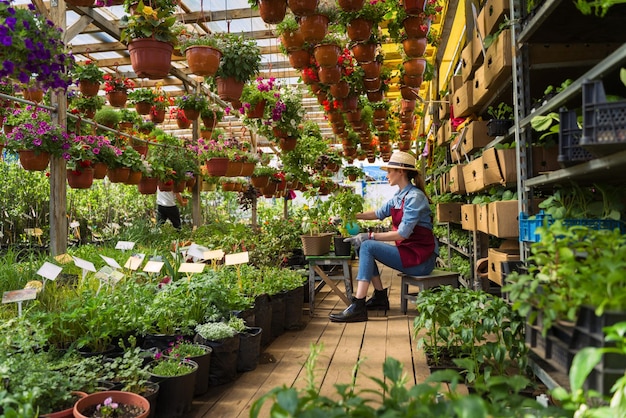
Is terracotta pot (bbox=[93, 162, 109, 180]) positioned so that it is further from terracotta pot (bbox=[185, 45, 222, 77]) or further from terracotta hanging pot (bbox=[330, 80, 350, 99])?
terracotta hanging pot (bbox=[330, 80, 350, 99])

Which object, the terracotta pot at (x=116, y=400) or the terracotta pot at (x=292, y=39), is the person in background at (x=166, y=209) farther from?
the terracotta pot at (x=116, y=400)

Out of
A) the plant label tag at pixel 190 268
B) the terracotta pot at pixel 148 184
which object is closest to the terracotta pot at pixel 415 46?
the plant label tag at pixel 190 268

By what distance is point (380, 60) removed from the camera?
5.69 m

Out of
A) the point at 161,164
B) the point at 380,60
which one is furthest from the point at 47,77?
the point at 161,164

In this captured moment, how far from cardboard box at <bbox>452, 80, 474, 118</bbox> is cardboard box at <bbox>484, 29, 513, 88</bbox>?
2.00ft

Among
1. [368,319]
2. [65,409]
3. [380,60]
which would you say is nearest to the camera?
[65,409]

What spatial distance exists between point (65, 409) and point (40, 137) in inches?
121

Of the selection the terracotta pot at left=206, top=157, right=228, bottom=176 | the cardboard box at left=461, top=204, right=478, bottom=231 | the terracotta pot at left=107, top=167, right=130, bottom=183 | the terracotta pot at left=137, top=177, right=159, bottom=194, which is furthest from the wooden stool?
the terracotta pot at left=137, top=177, right=159, bottom=194

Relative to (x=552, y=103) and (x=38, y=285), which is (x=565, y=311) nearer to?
(x=552, y=103)

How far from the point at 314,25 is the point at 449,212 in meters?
2.26

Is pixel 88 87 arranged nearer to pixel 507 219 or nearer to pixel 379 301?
pixel 379 301

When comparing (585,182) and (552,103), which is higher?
(552,103)

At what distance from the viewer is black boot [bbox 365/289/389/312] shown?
468 centimetres

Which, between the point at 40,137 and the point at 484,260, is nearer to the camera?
the point at 484,260
